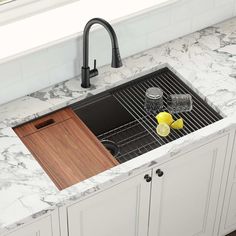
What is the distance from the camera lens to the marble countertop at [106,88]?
2.95 m

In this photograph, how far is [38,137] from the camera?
3.31 m

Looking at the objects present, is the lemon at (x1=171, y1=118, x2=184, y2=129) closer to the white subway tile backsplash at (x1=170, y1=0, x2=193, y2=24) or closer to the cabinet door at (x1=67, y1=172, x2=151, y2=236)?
the cabinet door at (x1=67, y1=172, x2=151, y2=236)

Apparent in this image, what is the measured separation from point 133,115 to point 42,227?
0.81 metres

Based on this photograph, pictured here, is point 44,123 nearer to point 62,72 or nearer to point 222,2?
point 62,72

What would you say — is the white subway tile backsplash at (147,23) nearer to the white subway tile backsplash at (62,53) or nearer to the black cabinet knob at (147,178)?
the white subway tile backsplash at (62,53)

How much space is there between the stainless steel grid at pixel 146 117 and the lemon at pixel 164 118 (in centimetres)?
6

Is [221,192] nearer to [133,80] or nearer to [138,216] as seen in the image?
[138,216]

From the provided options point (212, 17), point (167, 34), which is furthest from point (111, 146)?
point (212, 17)

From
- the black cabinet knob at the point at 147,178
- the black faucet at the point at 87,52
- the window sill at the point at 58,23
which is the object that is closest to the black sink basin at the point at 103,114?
the black faucet at the point at 87,52

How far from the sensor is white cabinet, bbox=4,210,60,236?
2.93 metres

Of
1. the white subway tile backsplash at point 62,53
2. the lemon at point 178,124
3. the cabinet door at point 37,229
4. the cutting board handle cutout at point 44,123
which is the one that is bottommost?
the cabinet door at point 37,229

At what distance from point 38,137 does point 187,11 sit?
3.82 feet

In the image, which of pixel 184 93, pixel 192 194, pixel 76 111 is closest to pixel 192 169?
pixel 192 194

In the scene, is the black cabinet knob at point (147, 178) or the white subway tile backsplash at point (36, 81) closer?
the black cabinet knob at point (147, 178)
